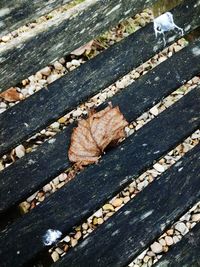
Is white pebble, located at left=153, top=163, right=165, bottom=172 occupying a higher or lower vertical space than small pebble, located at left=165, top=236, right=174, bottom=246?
higher

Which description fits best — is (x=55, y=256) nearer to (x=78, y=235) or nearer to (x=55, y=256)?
(x=55, y=256)

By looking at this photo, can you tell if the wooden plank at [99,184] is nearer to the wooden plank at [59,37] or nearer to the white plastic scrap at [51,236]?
the white plastic scrap at [51,236]

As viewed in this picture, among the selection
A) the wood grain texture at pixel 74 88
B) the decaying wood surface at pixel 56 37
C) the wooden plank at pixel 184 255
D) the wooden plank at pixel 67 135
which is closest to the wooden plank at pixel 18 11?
the decaying wood surface at pixel 56 37

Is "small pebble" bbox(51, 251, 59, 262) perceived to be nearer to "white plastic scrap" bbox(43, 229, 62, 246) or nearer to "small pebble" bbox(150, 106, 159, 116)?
"white plastic scrap" bbox(43, 229, 62, 246)

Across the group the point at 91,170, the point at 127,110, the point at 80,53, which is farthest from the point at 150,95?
the point at 80,53

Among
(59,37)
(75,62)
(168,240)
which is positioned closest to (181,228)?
(168,240)

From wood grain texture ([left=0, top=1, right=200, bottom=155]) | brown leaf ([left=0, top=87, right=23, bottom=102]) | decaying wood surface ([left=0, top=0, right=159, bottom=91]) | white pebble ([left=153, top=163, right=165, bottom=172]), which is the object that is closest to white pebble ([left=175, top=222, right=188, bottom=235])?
white pebble ([left=153, top=163, right=165, bottom=172])
